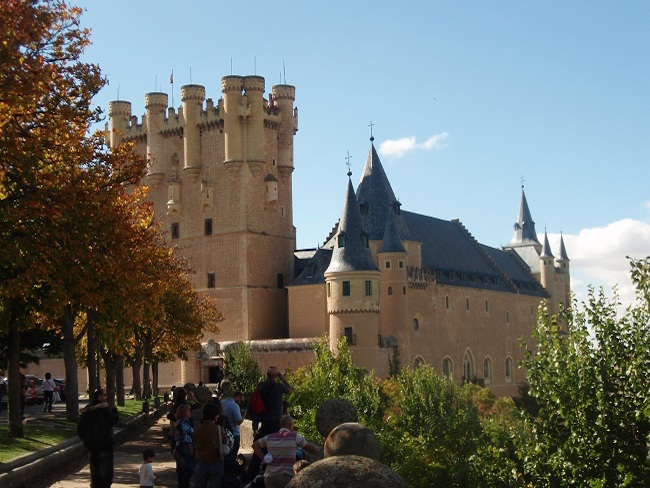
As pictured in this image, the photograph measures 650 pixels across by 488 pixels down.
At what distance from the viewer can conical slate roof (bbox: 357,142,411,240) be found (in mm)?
72375

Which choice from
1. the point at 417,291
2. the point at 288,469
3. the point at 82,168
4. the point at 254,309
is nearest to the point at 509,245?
the point at 417,291

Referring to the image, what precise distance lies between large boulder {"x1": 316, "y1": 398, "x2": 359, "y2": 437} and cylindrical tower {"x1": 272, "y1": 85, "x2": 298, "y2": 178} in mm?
56711

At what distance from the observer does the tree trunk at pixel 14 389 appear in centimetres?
2289

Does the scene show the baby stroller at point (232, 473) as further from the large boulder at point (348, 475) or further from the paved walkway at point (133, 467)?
the large boulder at point (348, 475)

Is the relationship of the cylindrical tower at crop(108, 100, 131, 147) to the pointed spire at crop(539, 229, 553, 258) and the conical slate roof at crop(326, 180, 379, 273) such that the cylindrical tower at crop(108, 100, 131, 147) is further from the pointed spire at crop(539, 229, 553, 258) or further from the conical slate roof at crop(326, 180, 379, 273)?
the pointed spire at crop(539, 229, 553, 258)

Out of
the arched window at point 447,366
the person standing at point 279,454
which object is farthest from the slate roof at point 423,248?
the person standing at point 279,454

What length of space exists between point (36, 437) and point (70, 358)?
4.85 meters

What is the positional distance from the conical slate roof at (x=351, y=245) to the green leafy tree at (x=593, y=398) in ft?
157

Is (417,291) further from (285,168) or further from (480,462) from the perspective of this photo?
(480,462)

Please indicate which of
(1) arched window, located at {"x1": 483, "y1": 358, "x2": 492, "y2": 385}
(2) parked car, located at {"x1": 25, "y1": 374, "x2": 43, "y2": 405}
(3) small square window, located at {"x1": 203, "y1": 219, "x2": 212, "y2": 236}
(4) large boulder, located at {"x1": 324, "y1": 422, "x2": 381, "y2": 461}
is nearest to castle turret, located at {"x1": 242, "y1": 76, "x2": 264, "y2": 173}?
(3) small square window, located at {"x1": 203, "y1": 219, "x2": 212, "y2": 236}

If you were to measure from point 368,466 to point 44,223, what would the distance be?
44.0ft

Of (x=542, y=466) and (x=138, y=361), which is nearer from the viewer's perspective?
(x=542, y=466)

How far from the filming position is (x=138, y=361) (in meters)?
45.7

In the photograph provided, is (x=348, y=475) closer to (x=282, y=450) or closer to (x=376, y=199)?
(x=282, y=450)
